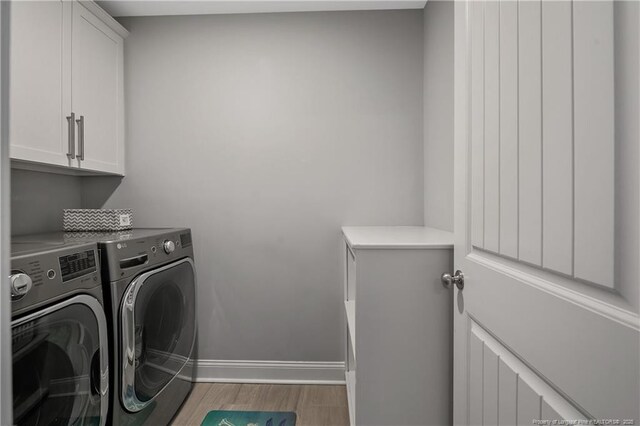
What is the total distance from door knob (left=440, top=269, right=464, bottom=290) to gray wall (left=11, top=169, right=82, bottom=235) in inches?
78.6

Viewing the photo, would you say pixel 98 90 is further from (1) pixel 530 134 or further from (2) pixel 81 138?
(1) pixel 530 134

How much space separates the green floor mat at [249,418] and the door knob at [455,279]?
1.17m

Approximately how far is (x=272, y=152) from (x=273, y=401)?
1456mm

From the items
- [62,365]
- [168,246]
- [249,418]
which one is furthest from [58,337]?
[249,418]

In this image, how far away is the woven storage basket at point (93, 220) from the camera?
1.80 metres

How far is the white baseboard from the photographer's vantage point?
209cm

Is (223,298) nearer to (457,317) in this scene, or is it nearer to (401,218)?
(401,218)

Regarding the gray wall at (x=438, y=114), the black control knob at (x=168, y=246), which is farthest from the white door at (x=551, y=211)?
the black control knob at (x=168, y=246)

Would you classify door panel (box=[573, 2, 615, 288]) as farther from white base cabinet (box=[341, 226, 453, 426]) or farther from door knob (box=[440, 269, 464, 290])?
white base cabinet (box=[341, 226, 453, 426])

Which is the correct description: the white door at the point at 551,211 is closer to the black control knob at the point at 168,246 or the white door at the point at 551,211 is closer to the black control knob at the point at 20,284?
the black control knob at the point at 20,284

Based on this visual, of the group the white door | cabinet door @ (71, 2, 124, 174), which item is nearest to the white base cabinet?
the white door

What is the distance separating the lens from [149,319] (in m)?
1.50

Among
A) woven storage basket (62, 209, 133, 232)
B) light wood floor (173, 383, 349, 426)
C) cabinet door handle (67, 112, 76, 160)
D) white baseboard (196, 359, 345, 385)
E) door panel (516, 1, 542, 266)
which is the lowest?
light wood floor (173, 383, 349, 426)

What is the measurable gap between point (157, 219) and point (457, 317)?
185 cm
